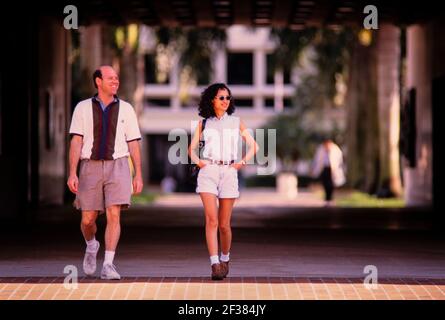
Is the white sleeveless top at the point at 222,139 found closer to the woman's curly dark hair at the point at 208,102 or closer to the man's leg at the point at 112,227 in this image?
the woman's curly dark hair at the point at 208,102

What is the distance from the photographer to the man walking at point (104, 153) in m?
10.8

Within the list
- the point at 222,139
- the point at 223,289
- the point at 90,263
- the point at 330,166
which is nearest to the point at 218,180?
the point at 222,139

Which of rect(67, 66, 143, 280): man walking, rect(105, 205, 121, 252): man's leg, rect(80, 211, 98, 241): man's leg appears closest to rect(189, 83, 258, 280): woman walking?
rect(67, 66, 143, 280): man walking

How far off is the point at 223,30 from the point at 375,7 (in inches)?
462

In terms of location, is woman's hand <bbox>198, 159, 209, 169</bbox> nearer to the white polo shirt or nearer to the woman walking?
the woman walking

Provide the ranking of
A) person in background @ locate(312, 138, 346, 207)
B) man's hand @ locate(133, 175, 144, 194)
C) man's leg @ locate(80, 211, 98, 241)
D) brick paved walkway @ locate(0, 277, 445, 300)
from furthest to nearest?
person in background @ locate(312, 138, 346, 207) < man's leg @ locate(80, 211, 98, 241) < man's hand @ locate(133, 175, 144, 194) < brick paved walkway @ locate(0, 277, 445, 300)

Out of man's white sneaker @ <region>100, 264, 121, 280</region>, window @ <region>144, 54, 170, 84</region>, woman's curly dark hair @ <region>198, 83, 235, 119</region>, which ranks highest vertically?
window @ <region>144, 54, 170, 84</region>

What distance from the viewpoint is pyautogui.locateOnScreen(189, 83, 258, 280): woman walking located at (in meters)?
10.8

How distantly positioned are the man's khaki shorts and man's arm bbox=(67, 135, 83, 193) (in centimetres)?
7

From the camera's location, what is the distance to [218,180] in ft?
35.5

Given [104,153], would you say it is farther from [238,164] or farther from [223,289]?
[223,289]

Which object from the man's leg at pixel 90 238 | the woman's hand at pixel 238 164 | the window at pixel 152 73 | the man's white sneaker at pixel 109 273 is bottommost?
the man's white sneaker at pixel 109 273

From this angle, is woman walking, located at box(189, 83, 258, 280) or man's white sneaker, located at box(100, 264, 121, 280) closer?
man's white sneaker, located at box(100, 264, 121, 280)

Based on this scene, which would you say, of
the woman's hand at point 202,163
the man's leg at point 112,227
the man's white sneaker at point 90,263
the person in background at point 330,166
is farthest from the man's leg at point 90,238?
the person in background at point 330,166
